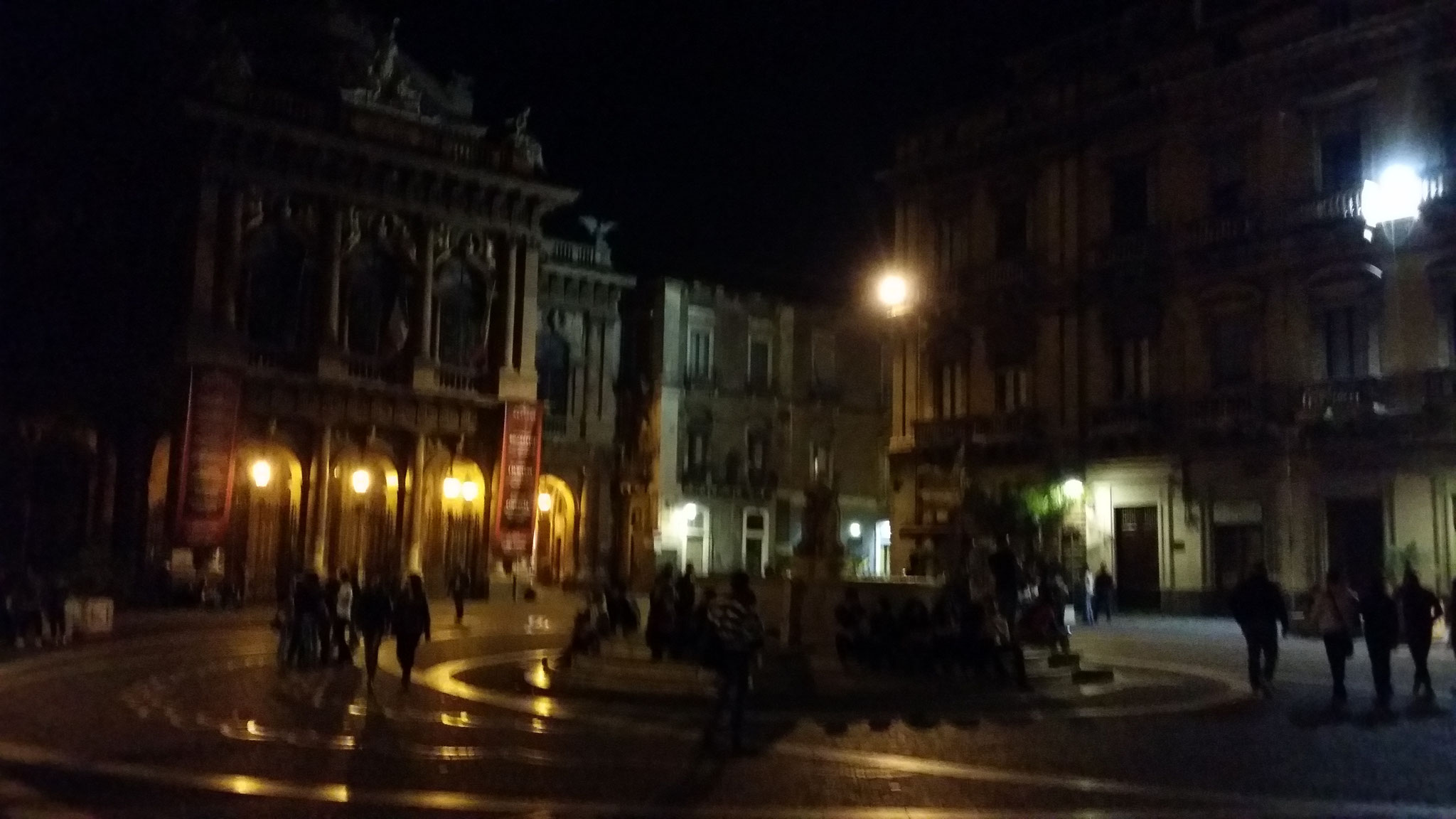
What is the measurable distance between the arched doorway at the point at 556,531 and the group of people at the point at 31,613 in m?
24.0

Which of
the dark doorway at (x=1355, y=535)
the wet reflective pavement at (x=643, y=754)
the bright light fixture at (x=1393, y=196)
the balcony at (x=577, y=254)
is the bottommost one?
the wet reflective pavement at (x=643, y=754)

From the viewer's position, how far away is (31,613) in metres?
22.1

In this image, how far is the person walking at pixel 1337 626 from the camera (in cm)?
1574

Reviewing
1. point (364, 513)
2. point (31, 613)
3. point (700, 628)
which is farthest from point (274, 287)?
point (700, 628)

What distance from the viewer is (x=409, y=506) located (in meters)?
38.9

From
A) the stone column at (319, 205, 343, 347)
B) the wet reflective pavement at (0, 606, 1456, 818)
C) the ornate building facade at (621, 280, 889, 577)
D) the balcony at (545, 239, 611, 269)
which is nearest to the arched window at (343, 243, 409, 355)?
the stone column at (319, 205, 343, 347)

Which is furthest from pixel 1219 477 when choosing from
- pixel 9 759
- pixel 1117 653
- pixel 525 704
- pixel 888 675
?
pixel 9 759

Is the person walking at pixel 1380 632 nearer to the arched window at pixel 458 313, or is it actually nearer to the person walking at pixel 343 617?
the person walking at pixel 343 617

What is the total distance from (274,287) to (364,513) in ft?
23.6

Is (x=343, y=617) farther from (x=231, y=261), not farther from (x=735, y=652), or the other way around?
(x=231, y=261)

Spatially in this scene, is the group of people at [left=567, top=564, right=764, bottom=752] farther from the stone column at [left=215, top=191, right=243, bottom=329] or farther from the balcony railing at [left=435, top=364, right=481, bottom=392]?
the balcony railing at [left=435, top=364, right=481, bottom=392]

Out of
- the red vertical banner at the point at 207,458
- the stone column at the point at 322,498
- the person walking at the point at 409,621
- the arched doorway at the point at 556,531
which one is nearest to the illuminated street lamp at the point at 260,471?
the red vertical banner at the point at 207,458

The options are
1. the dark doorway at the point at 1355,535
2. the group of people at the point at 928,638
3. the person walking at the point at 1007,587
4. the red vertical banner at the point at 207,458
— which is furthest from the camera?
the red vertical banner at the point at 207,458

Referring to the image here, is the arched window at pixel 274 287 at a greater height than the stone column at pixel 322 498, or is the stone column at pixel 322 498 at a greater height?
the arched window at pixel 274 287
